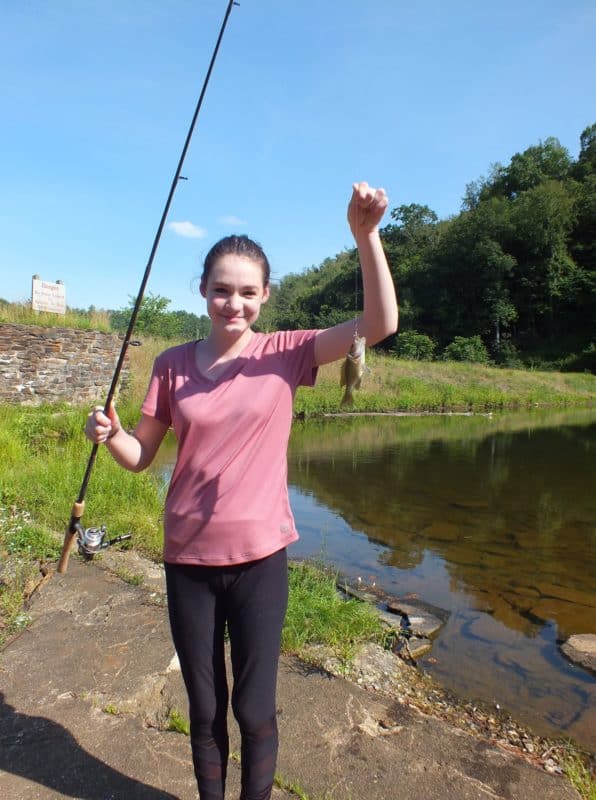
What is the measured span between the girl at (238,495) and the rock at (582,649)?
13.0 ft

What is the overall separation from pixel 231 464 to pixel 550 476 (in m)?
12.6

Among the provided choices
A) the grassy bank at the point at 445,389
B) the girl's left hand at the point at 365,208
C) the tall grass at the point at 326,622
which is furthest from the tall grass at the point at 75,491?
the grassy bank at the point at 445,389

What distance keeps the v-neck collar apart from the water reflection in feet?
12.0

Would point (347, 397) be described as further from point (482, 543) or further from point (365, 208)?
point (482, 543)

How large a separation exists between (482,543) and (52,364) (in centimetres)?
1305

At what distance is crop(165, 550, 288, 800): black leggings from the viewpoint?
2008 millimetres

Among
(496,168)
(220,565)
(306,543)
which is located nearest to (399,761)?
(220,565)

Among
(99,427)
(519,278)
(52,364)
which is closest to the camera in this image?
(99,427)

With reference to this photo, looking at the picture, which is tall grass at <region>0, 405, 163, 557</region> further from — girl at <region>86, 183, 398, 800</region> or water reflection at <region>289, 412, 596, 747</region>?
girl at <region>86, 183, 398, 800</region>

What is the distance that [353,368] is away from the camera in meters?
2.62

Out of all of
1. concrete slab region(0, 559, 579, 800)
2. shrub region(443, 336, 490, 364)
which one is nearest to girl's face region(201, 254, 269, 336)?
concrete slab region(0, 559, 579, 800)

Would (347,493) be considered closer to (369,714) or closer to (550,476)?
(550,476)

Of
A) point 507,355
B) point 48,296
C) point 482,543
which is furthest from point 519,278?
point 482,543

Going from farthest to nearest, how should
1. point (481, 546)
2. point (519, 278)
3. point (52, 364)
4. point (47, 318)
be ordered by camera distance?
1. point (519, 278)
2. point (47, 318)
3. point (52, 364)
4. point (481, 546)
